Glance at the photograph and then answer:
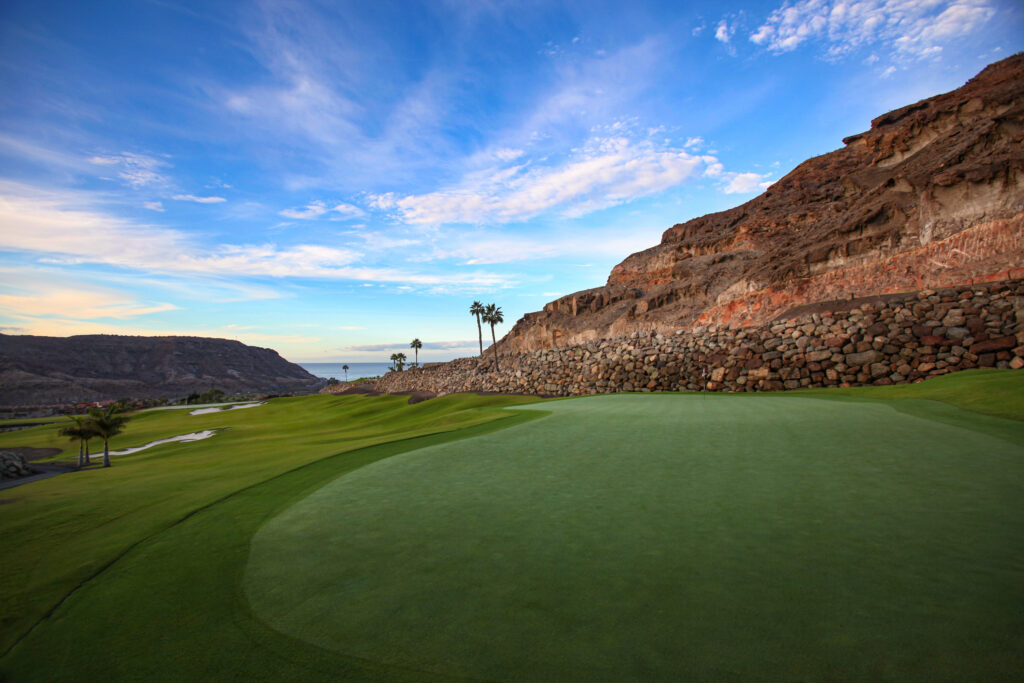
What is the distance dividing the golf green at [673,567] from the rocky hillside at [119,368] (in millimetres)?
105627

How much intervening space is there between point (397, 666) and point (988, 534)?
4471mm

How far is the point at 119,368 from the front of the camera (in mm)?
100375

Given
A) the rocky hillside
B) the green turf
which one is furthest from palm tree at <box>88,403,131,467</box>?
the rocky hillside

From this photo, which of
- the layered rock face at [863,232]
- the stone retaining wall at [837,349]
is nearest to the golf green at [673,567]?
the stone retaining wall at [837,349]

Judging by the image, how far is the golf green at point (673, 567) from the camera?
7.20 feet

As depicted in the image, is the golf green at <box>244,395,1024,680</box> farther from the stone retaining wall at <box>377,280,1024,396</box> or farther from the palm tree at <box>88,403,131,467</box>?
the palm tree at <box>88,403,131,467</box>

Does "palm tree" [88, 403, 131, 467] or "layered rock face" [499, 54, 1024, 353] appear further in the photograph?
"layered rock face" [499, 54, 1024, 353]

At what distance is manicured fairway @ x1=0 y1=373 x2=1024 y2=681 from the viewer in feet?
7.31

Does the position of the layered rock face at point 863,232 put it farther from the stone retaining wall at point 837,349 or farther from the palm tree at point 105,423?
the palm tree at point 105,423

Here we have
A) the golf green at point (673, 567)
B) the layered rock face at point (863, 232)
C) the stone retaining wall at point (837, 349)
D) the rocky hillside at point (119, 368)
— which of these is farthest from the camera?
the rocky hillside at point (119, 368)

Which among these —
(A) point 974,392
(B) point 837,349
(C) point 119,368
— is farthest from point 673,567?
(C) point 119,368

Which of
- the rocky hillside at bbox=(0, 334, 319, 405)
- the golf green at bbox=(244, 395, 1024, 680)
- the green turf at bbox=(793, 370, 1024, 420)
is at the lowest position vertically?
the green turf at bbox=(793, 370, 1024, 420)

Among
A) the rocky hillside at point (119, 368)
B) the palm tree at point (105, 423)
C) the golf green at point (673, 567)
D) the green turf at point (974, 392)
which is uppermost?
the rocky hillside at point (119, 368)

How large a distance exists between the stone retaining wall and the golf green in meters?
12.1
